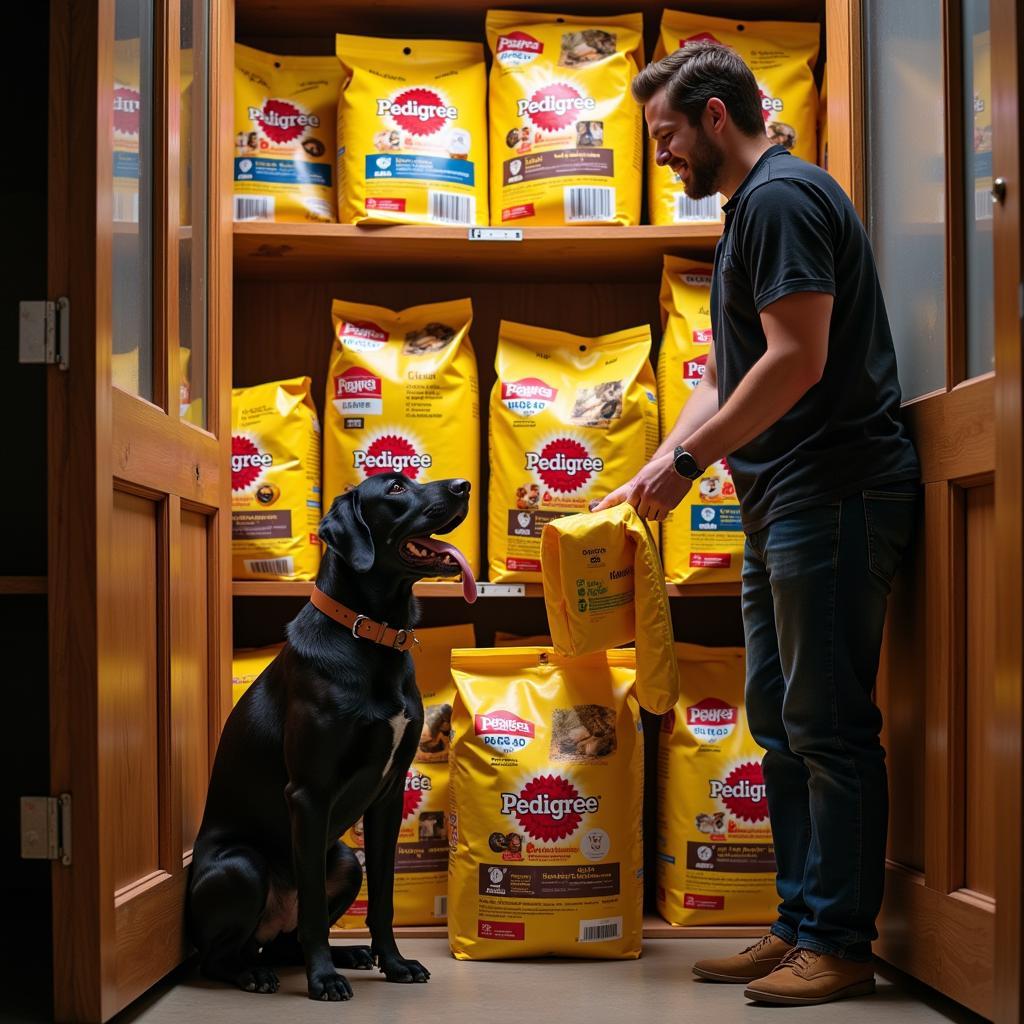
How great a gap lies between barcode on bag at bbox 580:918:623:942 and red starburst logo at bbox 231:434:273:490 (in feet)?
3.82

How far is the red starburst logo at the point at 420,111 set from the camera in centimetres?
276

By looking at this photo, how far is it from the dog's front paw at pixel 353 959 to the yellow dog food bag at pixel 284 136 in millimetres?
1542

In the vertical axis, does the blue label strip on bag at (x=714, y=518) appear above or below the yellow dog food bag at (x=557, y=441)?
below

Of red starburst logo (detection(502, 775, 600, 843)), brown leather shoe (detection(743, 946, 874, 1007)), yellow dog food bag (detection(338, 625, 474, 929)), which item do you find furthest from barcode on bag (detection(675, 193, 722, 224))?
brown leather shoe (detection(743, 946, 874, 1007))

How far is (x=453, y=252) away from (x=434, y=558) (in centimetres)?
88

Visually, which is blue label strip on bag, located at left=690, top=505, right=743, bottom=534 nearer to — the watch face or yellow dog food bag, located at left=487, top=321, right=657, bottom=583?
yellow dog food bag, located at left=487, top=321, right=657, bottom=583

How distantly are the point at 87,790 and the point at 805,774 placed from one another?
1191 millimetres

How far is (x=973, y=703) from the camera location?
1.92 m

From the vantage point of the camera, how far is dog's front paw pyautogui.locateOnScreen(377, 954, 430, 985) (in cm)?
216

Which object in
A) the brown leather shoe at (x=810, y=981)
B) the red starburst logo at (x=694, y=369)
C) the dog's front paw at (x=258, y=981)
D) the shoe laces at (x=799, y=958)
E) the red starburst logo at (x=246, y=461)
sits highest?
the red starburst logo at (x=694, y=369)

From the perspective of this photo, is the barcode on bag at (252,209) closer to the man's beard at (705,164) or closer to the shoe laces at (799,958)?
the man's beard at (705,164)

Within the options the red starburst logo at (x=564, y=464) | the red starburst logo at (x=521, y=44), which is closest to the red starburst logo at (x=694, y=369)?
the red starburst logo at (x=564, y=464)

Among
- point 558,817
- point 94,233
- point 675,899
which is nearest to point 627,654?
point 558,817

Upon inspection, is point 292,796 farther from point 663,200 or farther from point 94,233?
point 663,200
